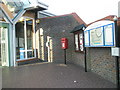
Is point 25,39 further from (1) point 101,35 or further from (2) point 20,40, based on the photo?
(1) point 101,35

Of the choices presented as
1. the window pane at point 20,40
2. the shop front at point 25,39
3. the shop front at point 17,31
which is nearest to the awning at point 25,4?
the shop front at point 17,31

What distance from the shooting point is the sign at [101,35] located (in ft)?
16.5

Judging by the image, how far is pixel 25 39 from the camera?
36.7ft

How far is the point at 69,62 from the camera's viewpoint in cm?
1068

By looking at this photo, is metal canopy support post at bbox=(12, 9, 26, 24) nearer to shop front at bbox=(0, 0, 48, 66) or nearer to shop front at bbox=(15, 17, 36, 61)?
shop front at bbox=(0, 0, 48, 66)

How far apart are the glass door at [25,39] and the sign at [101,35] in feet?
19.5

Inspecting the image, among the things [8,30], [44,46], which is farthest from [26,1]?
[44,46]

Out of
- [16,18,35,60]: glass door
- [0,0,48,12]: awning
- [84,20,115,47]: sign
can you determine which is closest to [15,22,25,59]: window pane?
[16,18,35,60]: glass door

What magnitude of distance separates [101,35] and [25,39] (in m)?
7.27

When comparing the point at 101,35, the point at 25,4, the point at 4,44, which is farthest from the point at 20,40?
the point at 101,35

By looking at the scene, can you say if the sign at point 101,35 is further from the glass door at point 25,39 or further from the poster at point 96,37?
the glass door at point 25,39

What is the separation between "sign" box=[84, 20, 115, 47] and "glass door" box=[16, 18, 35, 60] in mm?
5954

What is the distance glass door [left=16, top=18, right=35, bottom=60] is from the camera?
35.1 feet

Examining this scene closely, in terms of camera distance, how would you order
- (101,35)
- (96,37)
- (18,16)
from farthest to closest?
(18,16) → (96,37) → (101,35)
